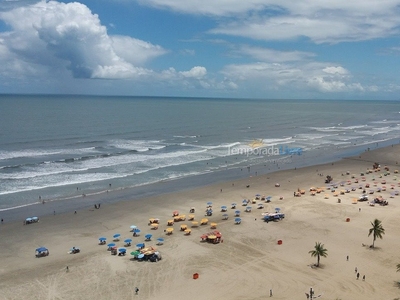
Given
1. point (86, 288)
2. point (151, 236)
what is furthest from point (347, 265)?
point (86, 288)

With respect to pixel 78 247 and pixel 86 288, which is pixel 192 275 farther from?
pixel 78 247

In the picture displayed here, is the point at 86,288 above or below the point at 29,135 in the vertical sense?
below

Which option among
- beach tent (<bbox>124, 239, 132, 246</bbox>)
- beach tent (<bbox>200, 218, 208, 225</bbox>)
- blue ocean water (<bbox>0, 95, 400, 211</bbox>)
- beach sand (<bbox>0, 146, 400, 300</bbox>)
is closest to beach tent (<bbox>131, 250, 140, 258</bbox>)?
beach sand (<bbox>0, 146, 400, 300</bbox>)

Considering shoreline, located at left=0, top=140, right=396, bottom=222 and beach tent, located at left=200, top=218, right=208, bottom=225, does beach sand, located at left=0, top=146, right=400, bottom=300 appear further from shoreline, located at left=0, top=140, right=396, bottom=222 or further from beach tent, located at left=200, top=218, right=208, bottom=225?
shoreline, located at left=0, top=140, right=396, bottom=222

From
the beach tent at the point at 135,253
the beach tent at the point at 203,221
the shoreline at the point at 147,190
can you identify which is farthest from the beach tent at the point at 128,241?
the shoreline at the point at 147,190

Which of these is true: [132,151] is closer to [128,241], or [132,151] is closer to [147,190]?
[147,190]

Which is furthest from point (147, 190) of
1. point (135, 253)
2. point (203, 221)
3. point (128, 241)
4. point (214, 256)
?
point (214, 256)
